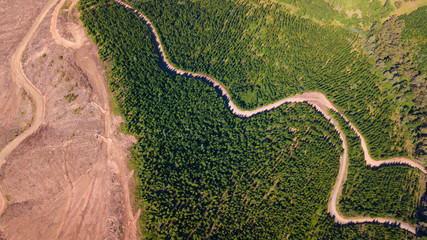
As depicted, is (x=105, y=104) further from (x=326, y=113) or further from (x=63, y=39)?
(x=326, y=113)

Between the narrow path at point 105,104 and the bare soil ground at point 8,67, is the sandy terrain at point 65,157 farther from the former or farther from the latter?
the bare soil ground at point 8,67

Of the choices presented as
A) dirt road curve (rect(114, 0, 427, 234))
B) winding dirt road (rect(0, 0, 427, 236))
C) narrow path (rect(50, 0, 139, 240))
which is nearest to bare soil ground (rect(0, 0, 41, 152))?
winding dirt road (rect(0, 0, 427, 236))

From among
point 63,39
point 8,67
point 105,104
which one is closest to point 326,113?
point 105,104

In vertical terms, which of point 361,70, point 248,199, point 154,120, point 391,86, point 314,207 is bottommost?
point 314,207

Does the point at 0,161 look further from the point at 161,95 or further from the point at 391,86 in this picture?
the point at 391,86

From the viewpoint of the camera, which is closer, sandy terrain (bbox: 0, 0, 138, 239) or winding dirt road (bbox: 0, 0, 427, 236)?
sandy terrain (bbox: 0, 0, 138, 239)

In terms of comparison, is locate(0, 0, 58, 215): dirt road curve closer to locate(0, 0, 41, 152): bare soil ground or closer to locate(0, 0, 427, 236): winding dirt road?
locate(0, 0, 427, 236): winding dirt road

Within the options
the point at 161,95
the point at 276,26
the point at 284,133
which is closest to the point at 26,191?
the point at 161,95
